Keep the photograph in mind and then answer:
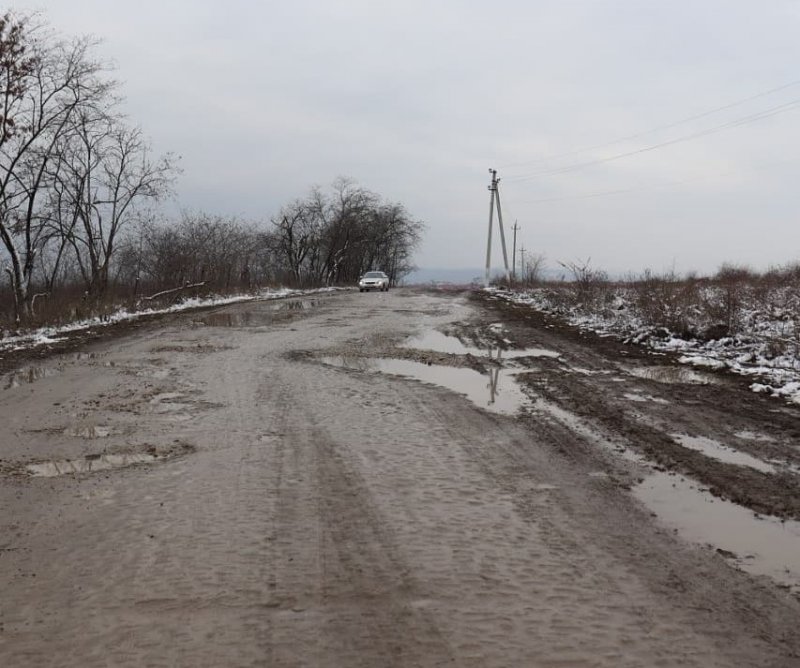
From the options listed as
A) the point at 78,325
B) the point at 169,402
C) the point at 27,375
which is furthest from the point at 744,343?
the point at 78,325

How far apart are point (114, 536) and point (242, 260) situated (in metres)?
40.2

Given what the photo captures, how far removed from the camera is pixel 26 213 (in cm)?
2061

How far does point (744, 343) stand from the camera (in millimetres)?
11992

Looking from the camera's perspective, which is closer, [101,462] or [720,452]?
[101,462]

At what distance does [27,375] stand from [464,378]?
6.88 metres

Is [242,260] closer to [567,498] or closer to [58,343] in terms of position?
[58,343]

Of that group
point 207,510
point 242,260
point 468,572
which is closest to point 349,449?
point 207,510

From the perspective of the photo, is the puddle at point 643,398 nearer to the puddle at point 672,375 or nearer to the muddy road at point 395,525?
the muddy road at point 395,525

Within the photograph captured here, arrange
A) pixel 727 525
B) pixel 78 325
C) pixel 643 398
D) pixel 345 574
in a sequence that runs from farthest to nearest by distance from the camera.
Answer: pixel 78 325, pixel 643 398, pixel 727 525, pixel 345 574

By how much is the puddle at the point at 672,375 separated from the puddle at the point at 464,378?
7.11 feet

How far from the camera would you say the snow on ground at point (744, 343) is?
9.33 m

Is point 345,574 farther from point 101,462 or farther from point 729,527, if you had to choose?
point 101,462

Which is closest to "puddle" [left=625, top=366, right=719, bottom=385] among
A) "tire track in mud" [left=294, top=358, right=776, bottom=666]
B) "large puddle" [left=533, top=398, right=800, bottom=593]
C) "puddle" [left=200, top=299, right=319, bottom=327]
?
"large puddle" [left=533, top=398, right=800, bottom=593]

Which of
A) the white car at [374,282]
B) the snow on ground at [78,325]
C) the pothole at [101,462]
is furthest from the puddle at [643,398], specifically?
the white car at [374,282]
